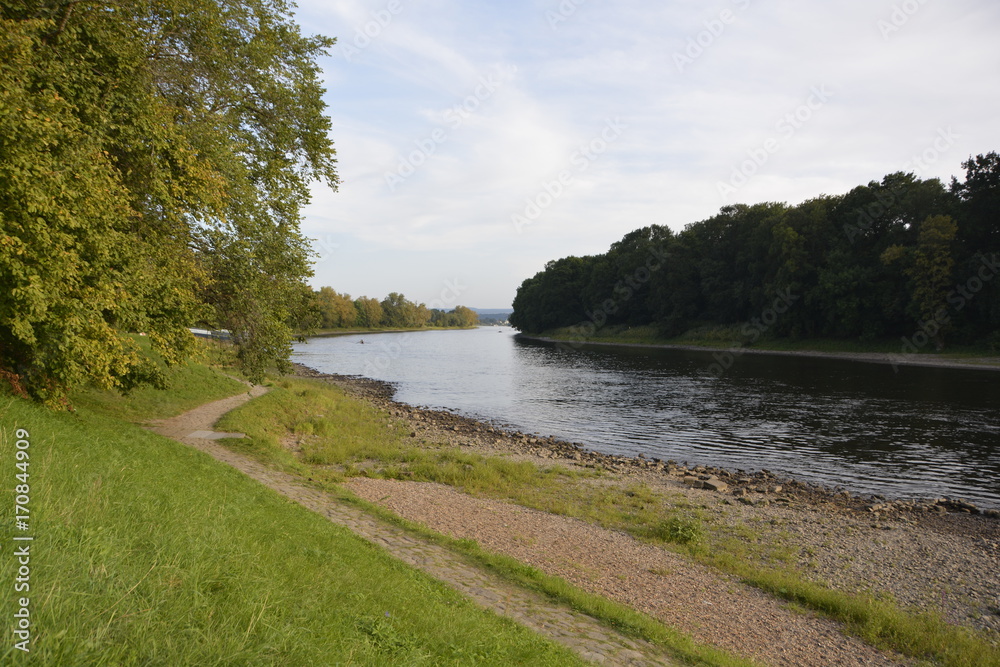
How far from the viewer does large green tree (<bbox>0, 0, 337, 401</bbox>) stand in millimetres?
9289

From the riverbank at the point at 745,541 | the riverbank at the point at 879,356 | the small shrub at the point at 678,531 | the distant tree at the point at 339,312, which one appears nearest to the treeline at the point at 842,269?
the riverbank at the point at 879,356

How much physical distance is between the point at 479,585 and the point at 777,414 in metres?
30.4

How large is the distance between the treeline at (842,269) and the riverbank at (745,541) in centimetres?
5427

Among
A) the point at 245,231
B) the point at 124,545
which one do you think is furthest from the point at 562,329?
the point at 124,545

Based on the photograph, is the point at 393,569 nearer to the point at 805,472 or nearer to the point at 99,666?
the point at 99,666

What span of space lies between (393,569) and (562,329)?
470 ft

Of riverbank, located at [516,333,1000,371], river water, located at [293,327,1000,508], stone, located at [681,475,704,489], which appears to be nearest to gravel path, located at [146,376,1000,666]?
stone, located at [681,475,704,489]

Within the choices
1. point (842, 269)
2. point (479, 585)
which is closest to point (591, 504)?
point (479, 585)

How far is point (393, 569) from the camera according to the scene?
861cm

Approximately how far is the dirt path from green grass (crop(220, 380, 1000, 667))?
1.68ft

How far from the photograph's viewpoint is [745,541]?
14203 mm

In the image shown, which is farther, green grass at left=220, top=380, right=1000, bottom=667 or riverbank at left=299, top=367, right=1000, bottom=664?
riverbank at left=299, top=367, right=1000, bottom=664

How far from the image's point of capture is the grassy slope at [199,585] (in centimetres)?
369

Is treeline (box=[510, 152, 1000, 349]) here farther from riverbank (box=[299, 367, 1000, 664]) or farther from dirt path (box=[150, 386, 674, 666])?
dirt path (box=[150, 386, 674, 666])
